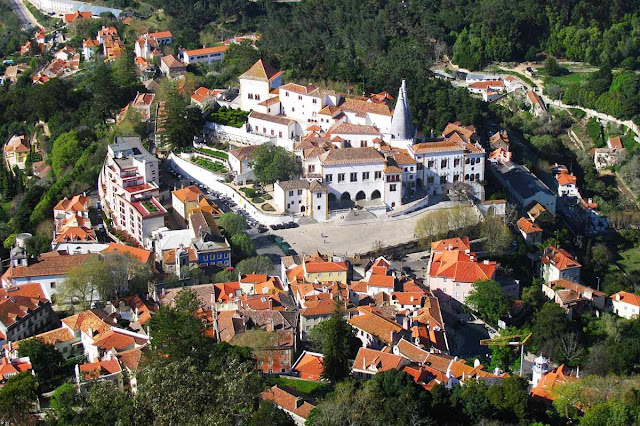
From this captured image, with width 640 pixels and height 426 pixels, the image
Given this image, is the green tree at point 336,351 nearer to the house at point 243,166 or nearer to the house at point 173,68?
the house at point 243,166

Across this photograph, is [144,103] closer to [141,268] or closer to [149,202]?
[149,202]

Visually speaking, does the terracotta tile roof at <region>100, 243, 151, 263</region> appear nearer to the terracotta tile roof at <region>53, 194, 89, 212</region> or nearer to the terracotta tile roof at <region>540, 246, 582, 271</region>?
the terracotta tile roof at <region>53, 194, 89, 212</region>

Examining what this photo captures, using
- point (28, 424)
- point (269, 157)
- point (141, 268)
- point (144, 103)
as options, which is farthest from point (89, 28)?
point (28, 424)

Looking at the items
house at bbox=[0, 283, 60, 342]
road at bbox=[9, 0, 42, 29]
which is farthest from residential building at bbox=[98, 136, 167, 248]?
road at bbox=[9, 0, 42, 29]

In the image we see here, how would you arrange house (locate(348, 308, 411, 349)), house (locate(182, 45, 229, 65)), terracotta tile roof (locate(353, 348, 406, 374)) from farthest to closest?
house (locate(182, 45, 229, 65)), house (locate(348, 308, 411, 349)), terracotta tile roof (locate(353, 348, 406, 374))

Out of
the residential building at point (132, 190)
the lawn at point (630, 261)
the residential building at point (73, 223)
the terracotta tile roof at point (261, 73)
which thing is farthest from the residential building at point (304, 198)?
the lawn at point (630, 261)

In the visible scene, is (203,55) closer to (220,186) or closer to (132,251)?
(220,186)
